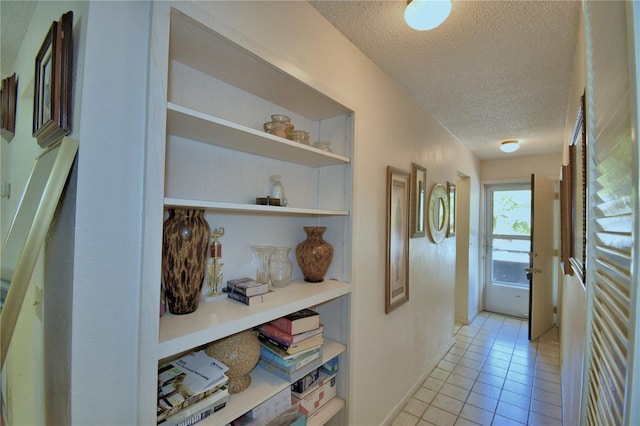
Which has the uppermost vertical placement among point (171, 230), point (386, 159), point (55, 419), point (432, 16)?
point (432, 16)

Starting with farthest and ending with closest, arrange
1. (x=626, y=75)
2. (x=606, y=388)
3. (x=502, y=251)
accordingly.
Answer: (x=502, y=251)
(x=606, y=388)
(x=626, y=75)

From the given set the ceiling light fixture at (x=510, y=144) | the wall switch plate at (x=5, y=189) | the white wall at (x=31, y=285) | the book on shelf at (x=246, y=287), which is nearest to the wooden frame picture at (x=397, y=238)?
the book on shelf at (x=246, y=287)

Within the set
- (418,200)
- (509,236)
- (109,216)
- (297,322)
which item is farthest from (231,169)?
(509,236)

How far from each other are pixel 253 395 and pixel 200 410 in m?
0.22

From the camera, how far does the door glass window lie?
4.30 meters

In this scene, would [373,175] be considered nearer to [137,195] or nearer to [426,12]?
[426,12]

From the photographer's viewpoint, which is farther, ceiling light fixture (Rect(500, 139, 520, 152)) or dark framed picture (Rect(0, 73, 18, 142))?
ceiling light fixture (Rect(500, 139, 520, 152))

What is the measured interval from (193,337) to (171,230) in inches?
13.3

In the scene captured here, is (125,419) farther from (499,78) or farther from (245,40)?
(499,78)

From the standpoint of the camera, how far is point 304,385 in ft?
4.17

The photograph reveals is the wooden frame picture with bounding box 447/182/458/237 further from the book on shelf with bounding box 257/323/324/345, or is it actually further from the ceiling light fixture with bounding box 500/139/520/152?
the book on shelf with bounding box 257/323/324/345

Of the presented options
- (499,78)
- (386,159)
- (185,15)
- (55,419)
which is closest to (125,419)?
(55,419)

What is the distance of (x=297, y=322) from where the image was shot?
121cm

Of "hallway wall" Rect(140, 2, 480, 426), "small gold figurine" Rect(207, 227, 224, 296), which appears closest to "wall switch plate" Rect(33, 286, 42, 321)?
"small gold figurine" Rect(207, 227, 224, 296)
